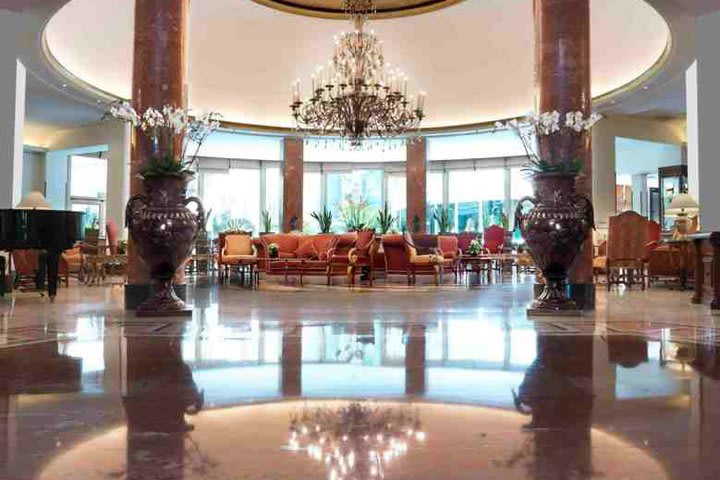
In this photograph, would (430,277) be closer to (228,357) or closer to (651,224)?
(651,224)

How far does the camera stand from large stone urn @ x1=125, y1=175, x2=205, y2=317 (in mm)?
4773

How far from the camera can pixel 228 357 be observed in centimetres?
285

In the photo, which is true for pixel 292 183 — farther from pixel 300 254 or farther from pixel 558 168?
pixel 558 168

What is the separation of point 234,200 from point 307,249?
33.4 feet

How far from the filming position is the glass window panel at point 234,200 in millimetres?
21094

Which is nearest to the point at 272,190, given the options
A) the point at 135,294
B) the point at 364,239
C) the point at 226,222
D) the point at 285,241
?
the point at 226,222

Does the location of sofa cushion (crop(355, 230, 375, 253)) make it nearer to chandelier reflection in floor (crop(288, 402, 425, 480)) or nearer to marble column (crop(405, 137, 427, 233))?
marble column (crop(405, 137, 427, 233))

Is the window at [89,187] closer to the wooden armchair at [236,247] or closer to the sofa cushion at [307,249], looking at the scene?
the wooden armchair at [236,247]

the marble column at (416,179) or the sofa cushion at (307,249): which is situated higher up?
the marble column at (416,179)

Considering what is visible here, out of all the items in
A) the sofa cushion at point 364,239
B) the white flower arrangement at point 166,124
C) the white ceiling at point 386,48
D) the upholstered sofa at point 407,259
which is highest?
the white ceiling at point 386,48

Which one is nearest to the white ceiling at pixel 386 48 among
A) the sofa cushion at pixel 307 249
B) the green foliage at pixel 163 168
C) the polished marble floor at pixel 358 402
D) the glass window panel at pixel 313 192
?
the sofa cushion at pixel 307 249

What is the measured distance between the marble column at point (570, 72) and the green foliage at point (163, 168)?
3.27 metres

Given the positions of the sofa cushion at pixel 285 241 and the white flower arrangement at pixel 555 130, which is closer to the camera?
the white flower arrangement at pixel 555 130

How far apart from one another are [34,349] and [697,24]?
8093 mm
